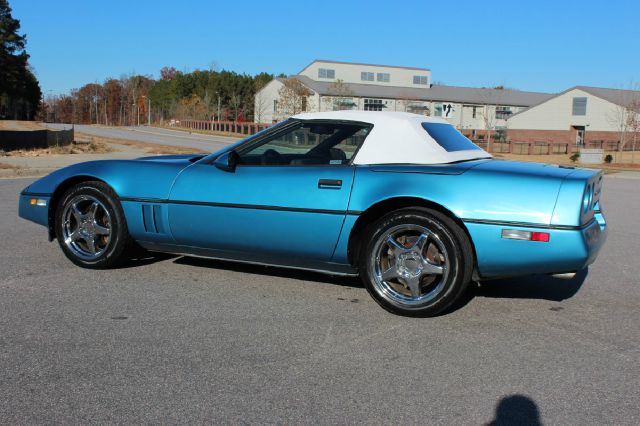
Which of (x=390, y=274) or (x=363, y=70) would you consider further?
(x=363, y=70)

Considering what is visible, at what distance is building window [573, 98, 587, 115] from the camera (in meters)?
67.4

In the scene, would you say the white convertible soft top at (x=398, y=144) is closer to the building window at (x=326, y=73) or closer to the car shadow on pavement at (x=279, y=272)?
the car shadow on pavement at (x=279, y=272)

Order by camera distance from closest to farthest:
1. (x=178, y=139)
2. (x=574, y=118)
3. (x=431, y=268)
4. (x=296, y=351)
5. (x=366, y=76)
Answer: (x=296, y=351) < (x=431, y=268) < (x=178, y=139) < (x=574, y=118) < (x=366, y=76)

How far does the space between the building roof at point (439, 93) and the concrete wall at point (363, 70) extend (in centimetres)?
98

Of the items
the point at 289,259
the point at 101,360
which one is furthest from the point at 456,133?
the point at 101,360

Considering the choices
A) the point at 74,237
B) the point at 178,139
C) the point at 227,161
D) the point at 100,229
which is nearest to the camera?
the point at 227,161

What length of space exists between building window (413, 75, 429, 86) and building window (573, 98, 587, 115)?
1868 cm

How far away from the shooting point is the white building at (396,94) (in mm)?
71938

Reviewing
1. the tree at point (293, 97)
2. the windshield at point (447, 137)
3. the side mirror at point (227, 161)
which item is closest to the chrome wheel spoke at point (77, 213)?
the side mirror at point (227, 161)

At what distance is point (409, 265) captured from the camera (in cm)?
423

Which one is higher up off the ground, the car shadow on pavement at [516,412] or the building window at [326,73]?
the building window at [326,73]

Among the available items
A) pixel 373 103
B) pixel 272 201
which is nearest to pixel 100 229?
pixel 272 201

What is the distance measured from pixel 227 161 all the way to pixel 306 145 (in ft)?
2.05

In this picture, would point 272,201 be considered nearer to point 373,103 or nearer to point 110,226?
point 110,226
